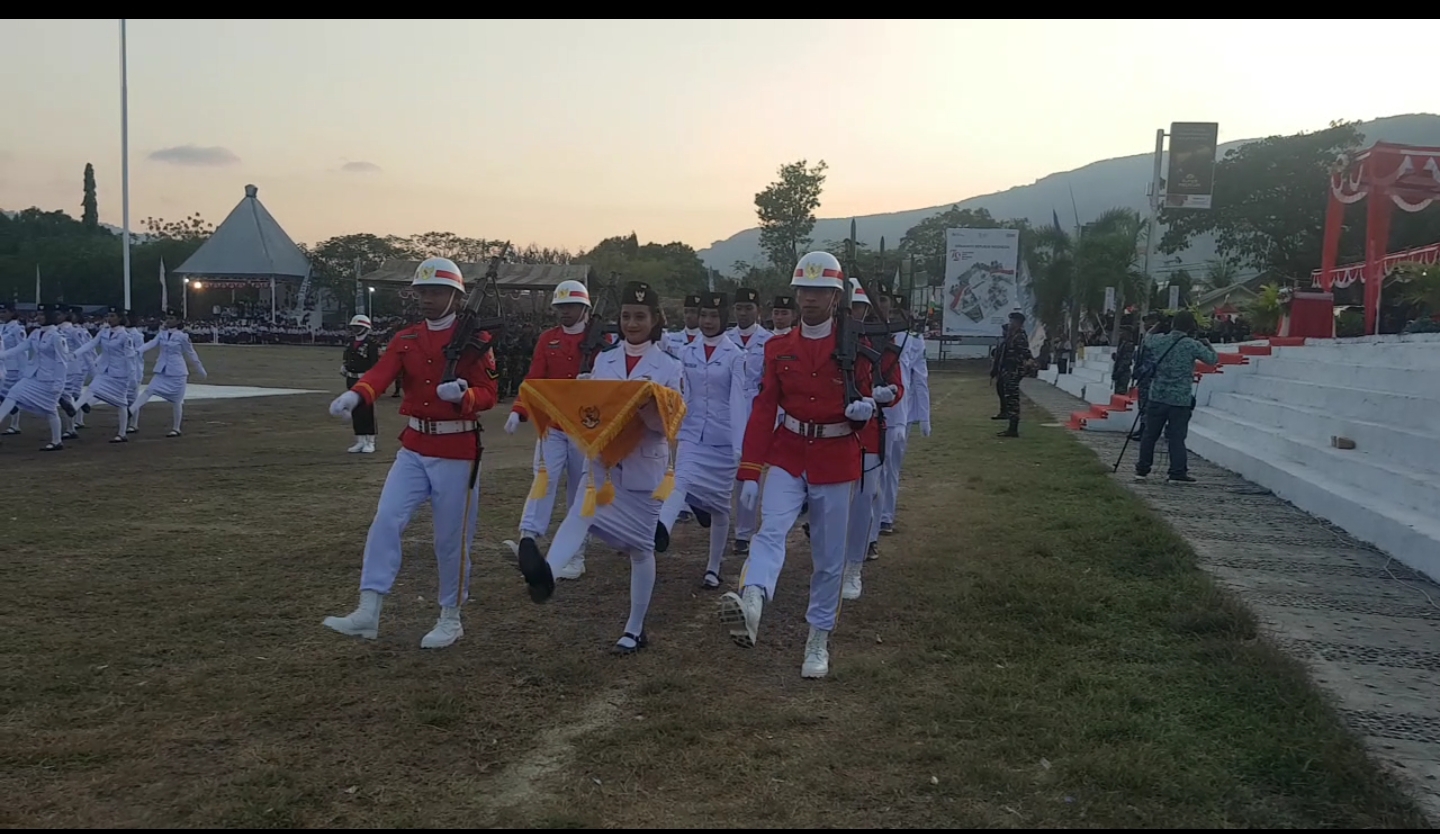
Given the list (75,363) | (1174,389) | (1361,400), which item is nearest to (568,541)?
(1361,400)

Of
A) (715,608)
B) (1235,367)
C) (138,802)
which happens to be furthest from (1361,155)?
(138,802)

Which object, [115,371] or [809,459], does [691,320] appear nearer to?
[809,459]

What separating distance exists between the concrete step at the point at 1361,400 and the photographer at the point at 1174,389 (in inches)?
48.9

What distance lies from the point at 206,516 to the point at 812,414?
639cm

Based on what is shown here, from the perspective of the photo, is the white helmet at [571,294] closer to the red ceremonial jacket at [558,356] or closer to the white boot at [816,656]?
the red ceremonial jacket at [558,356]

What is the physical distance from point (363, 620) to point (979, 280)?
37.0 meters

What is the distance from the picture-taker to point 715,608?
6.14m

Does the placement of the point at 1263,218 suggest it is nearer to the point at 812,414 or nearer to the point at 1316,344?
the point at 1316,344

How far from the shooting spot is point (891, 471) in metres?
7.94

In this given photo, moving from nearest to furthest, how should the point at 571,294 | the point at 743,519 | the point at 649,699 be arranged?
the point at 649,699
the point at 743,519
the point at 571,294

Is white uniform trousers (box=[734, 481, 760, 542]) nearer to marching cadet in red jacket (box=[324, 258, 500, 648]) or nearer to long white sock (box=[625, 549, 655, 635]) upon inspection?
long white sock (box=[625, 549, 655, 635])

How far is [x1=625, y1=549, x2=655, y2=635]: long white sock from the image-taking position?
5172 mm

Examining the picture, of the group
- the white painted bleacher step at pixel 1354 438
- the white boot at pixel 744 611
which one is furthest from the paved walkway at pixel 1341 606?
the white boot at pixel 744 611

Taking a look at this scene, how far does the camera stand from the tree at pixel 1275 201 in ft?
140
